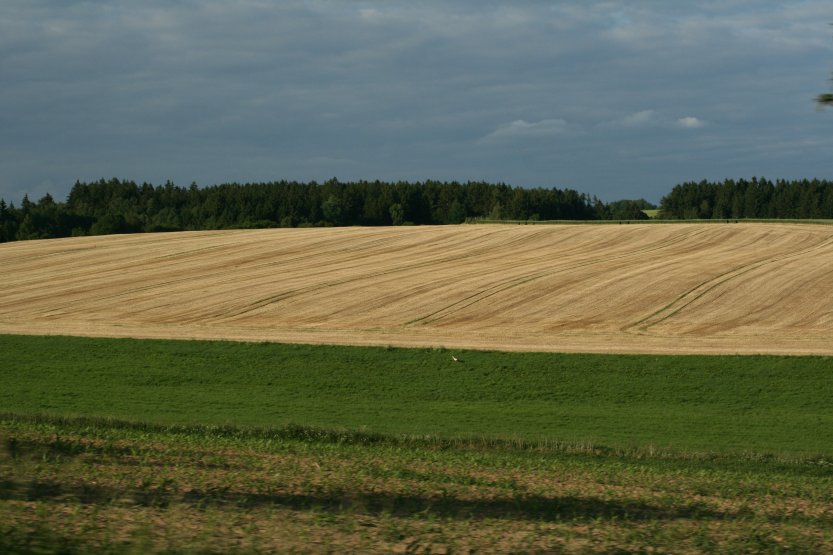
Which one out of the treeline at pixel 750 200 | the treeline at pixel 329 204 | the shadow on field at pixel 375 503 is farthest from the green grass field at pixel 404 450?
the treeline at pixel 750 200

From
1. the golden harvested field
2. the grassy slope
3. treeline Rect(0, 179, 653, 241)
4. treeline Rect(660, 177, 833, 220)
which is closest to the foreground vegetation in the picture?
the grassy slope

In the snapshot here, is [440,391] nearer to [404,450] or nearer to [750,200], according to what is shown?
[404,450]

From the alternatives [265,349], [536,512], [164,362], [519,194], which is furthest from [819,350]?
[519,194]

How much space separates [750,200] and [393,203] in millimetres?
56701

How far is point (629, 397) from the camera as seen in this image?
83.6 feet

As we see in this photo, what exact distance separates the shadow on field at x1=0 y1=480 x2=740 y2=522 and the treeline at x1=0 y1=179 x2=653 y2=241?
101004 mm

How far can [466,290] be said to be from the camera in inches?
1633

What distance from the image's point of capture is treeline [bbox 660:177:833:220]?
132750 millimetres

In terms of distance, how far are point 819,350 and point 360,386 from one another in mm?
14737

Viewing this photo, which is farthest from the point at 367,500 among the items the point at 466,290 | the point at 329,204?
the point at 329,204

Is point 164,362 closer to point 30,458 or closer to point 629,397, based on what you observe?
point 629,397

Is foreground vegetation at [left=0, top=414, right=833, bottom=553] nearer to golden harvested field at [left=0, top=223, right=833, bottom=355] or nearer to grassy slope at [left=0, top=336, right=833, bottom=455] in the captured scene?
grassy slope at [left=0, top=336, right=833, bottom=455]

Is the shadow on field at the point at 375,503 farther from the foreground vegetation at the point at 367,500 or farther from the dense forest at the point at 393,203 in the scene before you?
the dense forest at the point at 393,203

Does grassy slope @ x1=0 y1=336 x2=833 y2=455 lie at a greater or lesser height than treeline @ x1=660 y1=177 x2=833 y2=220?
lesser
